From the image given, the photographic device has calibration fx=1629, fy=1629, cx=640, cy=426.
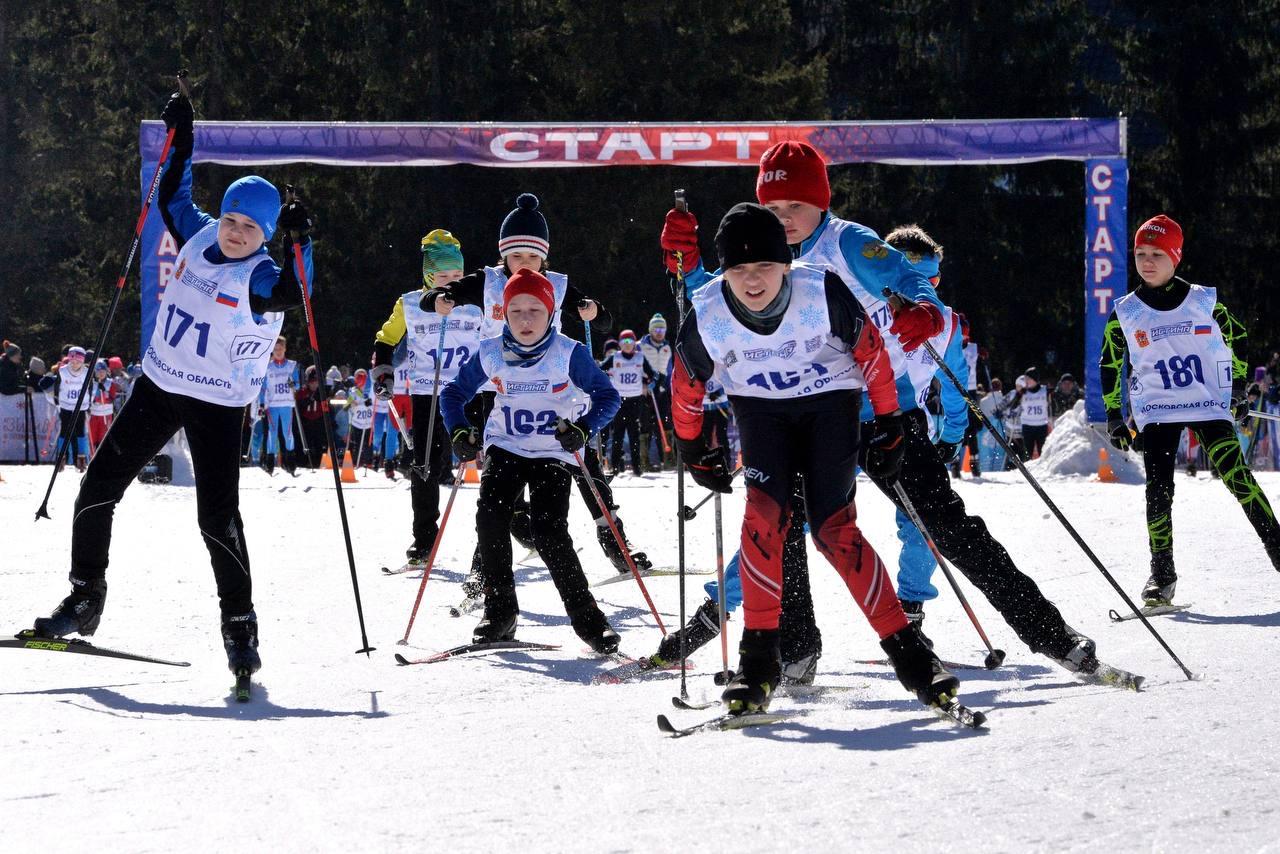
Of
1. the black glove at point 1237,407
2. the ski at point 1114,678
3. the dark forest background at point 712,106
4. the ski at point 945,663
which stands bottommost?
the ski at point 945,663

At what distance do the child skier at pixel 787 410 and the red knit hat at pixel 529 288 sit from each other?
5.78 ft

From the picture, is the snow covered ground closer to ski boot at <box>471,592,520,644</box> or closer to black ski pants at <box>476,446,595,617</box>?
ski boot at <box>471,592,520,644</box>

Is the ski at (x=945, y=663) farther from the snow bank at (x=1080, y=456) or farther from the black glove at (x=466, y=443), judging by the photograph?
the snow bank at (x=1080, y=456)

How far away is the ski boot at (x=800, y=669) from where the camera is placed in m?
5.12

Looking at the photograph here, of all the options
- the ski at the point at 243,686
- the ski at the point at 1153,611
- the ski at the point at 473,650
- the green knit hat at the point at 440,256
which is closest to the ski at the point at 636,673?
the ski at the point at 473,650

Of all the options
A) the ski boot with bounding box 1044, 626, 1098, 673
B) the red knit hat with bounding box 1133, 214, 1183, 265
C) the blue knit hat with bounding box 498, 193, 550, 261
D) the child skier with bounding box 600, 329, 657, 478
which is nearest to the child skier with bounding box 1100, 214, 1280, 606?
the red knit hat with bounding box 1133, 214, 1183, 265

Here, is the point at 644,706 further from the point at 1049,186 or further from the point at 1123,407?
the point at 1049,186

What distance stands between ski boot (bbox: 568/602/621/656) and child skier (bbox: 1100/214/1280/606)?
2762 millimetres

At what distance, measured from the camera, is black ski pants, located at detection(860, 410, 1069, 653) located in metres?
5.04

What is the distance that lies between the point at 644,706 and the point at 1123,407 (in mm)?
3793

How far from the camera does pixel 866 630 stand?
655 cm

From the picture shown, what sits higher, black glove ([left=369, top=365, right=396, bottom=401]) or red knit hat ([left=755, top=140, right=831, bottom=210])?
red knit hat ([left=755, top=140, right=831, bottom=210])

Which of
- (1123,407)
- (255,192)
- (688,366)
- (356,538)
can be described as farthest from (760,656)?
(356,538)

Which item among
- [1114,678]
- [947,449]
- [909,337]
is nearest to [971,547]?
[1114,678]
